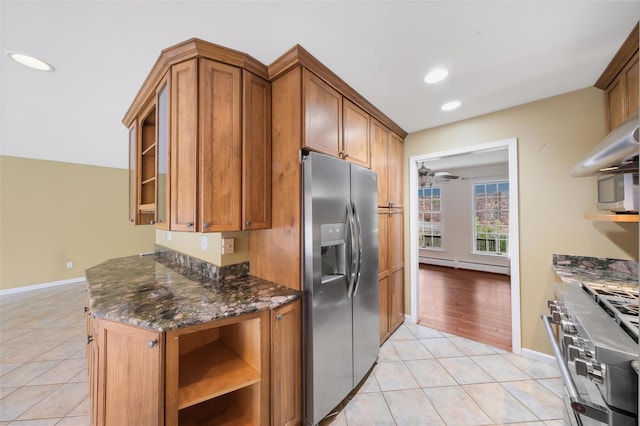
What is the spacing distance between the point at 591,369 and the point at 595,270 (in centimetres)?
179

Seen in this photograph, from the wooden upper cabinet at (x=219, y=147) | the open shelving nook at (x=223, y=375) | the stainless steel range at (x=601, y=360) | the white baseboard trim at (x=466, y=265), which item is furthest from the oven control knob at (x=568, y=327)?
the white baseboard trim at (x=466, y=265)

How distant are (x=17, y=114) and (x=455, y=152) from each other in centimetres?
523

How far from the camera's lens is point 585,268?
1.99 meters

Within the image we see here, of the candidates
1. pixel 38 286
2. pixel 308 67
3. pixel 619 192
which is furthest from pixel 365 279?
pixel 38 286

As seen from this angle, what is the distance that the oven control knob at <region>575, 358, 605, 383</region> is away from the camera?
0.78 m

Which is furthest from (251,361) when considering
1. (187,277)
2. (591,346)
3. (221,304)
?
(591,346)

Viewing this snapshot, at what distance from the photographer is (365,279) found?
76.5 inches

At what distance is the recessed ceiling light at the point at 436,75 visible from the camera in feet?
5.81

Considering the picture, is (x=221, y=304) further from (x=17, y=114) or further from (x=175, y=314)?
(x=17, y=114)

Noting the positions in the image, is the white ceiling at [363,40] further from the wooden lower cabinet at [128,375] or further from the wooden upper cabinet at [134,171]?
the wooden lower cabinet at [128,375]

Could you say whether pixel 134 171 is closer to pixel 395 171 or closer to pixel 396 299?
pixel 395 171

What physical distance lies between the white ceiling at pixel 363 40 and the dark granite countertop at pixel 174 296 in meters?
1.64

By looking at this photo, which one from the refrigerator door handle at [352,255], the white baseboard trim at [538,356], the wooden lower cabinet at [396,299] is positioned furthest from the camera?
the wooden lower cabinet at [396,299]

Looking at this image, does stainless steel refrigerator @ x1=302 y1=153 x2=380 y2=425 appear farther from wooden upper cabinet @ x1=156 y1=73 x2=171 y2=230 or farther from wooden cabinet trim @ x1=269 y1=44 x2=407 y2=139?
wooden upper cabinet @ x1=156 y1=73 x2=171 y2=230
